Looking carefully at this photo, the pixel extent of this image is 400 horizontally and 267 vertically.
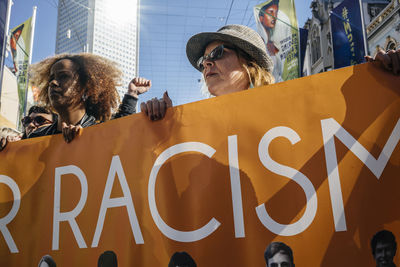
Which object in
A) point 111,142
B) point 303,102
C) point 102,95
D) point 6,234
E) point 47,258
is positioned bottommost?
point 47,258

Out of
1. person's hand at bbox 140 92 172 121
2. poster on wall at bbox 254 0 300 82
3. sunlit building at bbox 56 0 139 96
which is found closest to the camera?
person's hand at bbox 140 92 172 121

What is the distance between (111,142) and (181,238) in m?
0.67

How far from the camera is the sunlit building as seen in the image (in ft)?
30.6

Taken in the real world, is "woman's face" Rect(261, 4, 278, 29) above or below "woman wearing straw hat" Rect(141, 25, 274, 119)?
above

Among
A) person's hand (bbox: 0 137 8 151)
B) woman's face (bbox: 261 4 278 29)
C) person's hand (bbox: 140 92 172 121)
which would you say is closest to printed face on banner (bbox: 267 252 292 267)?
person's hand (bbox: 140 92 172 121)

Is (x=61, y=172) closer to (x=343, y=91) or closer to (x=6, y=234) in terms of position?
(x=6, y=234)

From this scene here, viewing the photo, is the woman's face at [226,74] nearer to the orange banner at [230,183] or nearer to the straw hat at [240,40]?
the straw hat at [240,40]

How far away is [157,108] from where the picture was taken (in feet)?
5.33

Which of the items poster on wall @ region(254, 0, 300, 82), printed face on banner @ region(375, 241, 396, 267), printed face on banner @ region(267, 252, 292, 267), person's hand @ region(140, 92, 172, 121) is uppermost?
poster on wall @ region(254, 0, 300, 82)

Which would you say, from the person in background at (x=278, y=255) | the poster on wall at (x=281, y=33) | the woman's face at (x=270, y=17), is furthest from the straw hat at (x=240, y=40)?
the woman's face at (x=270, y=17)

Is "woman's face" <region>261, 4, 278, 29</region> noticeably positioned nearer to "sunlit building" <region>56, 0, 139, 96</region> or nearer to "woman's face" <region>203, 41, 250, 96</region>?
"sunlit building" <region>56, 0, 139, 96</region>

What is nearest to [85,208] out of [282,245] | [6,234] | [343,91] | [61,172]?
[61,172]

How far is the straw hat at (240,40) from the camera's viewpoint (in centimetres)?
182

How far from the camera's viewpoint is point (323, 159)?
1312 mm
